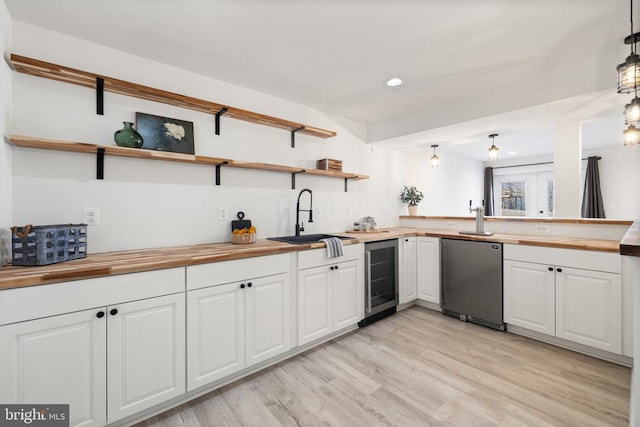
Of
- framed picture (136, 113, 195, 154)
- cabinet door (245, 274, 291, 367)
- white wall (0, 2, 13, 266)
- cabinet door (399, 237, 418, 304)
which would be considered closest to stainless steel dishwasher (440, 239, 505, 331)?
cabinet door (399, 237, 418, 304)

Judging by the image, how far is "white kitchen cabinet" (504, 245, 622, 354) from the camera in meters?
2.13

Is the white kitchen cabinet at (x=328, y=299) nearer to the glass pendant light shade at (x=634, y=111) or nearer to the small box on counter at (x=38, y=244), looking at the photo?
the small box on counter at (x=38, y=244)

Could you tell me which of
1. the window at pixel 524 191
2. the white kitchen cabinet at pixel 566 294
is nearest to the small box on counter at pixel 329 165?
the white kitchen cabinet at pixel 566 294

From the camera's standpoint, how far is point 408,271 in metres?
3.29

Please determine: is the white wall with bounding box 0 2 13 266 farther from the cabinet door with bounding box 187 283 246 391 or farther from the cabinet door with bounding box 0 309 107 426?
the cabinet door with bounding box 187 283 246 391

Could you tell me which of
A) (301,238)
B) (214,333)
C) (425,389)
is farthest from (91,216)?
(425,389)

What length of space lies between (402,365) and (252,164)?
6.64 ft

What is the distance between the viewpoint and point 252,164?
237cm

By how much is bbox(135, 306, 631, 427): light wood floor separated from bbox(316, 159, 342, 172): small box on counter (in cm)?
178

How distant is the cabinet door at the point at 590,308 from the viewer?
2109mm

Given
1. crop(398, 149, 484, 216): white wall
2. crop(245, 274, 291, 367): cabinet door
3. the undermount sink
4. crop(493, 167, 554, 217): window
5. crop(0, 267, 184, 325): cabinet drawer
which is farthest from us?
crop(493, 167, 554, 217): window

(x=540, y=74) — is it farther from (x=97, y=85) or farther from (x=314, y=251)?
(x=97, y=85)

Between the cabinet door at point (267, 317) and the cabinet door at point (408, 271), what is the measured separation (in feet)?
5.21

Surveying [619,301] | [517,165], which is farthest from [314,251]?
[517,165]
